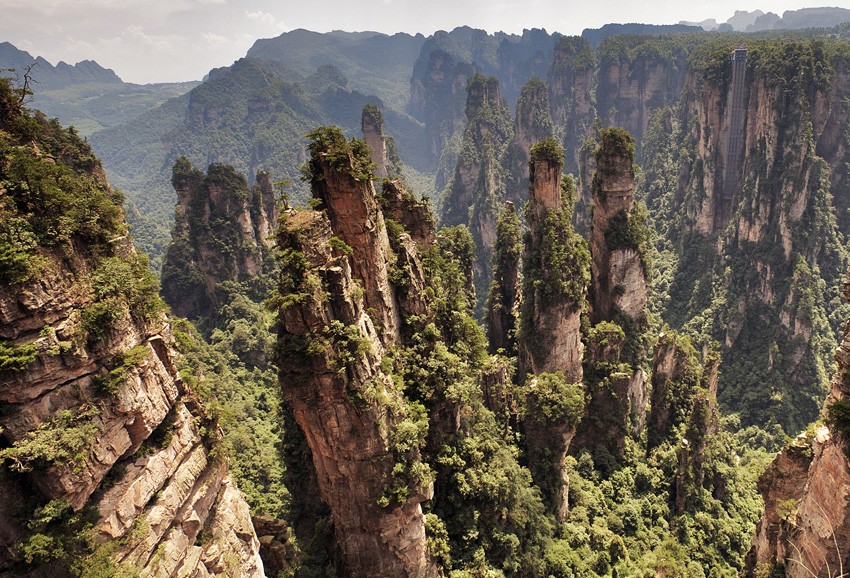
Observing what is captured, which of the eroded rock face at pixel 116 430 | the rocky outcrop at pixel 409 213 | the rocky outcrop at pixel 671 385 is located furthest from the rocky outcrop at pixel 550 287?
the eroded rock face at pixel 116 430

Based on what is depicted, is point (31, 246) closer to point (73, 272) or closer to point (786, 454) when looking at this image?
point (73, 272)

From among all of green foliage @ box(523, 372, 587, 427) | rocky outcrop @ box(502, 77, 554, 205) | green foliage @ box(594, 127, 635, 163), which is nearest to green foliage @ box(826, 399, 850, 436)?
green foliage @ box(523, 372, 587, 427)

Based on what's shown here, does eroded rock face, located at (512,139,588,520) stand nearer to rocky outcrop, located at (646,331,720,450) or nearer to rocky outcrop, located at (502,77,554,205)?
rocky outcrop, located at (646,331,720,450)

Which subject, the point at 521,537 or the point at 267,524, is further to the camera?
the point at 521,537

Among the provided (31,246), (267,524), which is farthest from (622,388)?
(31,246)

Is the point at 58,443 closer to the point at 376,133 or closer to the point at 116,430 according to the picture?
the point at 116,430
